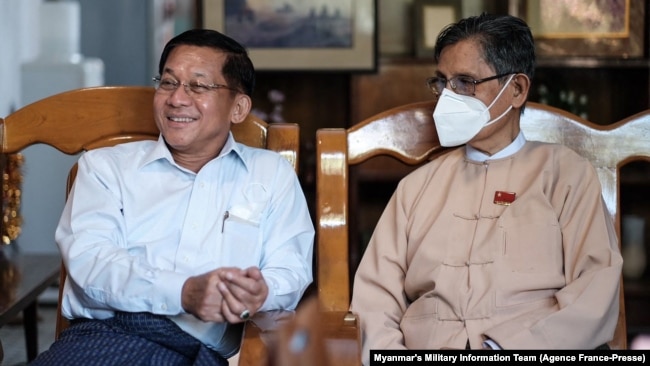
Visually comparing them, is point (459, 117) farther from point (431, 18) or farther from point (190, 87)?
point (431, 18)

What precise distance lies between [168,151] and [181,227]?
18 centimetres

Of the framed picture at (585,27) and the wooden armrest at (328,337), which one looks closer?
the wooden armrest at (328,337)

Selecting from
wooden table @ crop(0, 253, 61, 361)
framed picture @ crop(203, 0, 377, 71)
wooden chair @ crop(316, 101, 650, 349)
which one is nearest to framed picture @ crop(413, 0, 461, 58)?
framed picture @ crop(203, 0, 377, 71)

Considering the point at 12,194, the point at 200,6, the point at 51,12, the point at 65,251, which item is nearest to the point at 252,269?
the point at 65,251

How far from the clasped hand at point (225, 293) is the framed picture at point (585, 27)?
9.41 feet

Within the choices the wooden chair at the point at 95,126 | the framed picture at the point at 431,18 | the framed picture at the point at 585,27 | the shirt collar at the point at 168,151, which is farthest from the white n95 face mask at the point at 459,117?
the framed picture at the point at 431,18

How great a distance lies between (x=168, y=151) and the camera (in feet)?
7.39

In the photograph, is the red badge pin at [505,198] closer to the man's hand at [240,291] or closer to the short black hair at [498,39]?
the short black hair at [498,39]

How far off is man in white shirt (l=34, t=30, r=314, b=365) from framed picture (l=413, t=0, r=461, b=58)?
261 centimetres

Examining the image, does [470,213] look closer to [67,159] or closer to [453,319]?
[453,319]

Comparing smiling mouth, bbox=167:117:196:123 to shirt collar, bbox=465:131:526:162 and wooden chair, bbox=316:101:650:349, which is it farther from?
shirt collar, bbox=465:131:526:162

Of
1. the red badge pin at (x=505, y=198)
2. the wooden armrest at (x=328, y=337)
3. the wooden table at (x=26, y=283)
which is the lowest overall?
the wooden table at (x=26, y=283)

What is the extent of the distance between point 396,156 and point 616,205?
1.67 feet

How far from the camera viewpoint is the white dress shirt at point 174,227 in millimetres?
2068
